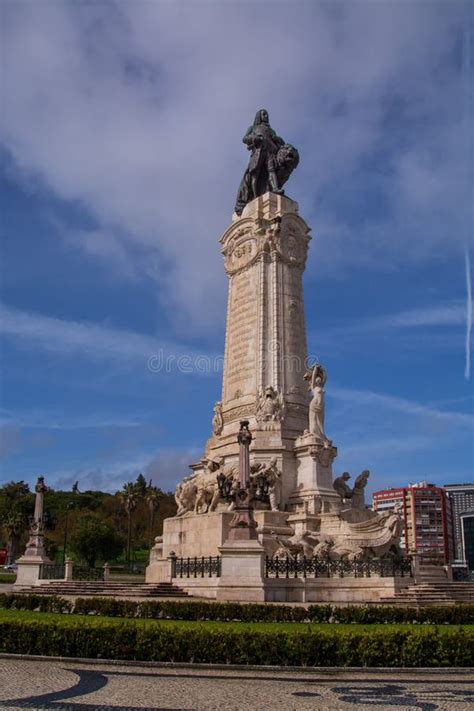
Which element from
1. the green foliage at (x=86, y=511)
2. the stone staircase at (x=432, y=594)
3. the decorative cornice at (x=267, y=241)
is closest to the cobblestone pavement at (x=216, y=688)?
the stone staircase at (x=432, y=594)

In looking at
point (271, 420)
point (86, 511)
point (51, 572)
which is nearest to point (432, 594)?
point (271, 420)

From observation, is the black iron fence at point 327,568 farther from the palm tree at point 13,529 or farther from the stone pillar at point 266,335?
the palm tree at point 13,529

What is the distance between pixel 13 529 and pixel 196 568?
46195 mm

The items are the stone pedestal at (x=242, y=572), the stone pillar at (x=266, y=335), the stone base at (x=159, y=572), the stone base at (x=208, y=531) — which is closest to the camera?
the stone pedestal at (x=242, y=572)

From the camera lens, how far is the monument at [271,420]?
28922 millimetres

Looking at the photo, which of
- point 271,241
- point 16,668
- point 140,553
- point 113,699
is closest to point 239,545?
point 16,668

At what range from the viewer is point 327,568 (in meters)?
24.4

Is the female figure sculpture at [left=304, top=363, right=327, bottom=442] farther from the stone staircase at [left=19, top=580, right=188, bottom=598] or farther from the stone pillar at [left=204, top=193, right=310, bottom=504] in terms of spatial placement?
the stone staircase at [left=19, top=580, right=188, bottom=598]

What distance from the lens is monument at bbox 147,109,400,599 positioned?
28.9 meters

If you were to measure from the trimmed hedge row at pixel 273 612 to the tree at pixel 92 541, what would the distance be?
47.8 metres

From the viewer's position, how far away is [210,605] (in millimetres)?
17984

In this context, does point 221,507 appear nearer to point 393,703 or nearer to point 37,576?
point 37,576

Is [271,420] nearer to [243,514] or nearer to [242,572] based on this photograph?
[243,514]

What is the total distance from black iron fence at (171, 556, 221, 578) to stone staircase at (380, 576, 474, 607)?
5909 millimetres
